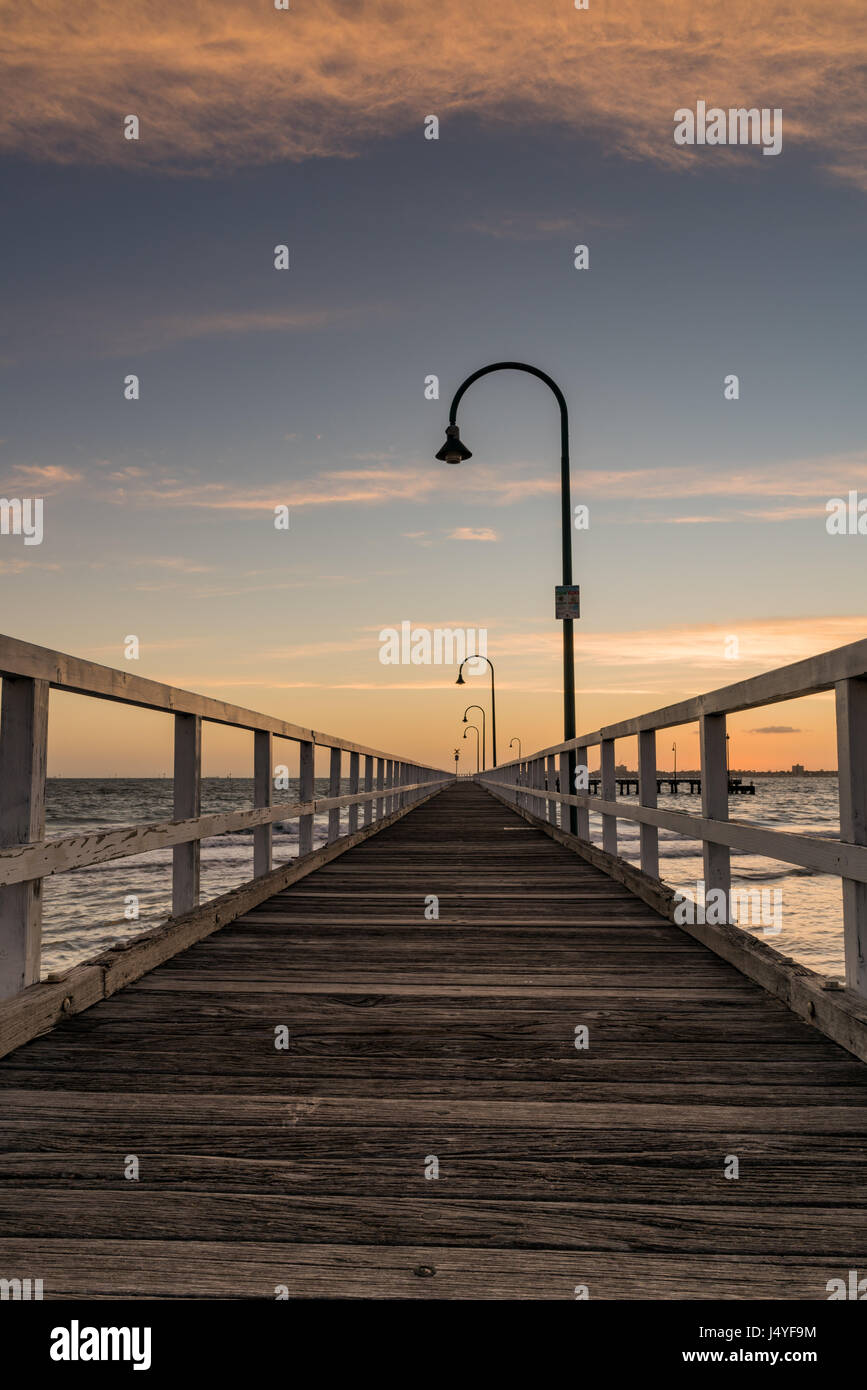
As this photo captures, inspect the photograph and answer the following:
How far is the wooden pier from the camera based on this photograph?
5.86 feet

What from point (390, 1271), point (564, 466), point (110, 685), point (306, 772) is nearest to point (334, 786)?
point (306, 772)

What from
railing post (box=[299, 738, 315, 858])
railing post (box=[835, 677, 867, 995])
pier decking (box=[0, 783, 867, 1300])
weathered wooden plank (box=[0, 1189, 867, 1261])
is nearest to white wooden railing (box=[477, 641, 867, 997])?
railing post (box=[835, 677, 867, 995])

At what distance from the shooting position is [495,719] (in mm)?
43250

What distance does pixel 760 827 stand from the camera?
11.5ft

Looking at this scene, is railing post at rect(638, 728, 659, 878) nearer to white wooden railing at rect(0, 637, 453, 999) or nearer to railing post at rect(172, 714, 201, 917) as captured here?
white wooden railing at rect(0, 637, 453, 999)

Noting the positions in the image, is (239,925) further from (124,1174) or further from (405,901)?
(124,1174)

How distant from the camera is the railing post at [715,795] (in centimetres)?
441

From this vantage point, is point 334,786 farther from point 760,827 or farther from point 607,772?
point 760,827

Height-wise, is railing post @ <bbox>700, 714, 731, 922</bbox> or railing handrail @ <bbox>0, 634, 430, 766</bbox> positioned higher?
railing handrail @ <bbox>0, 634, 430, 766</bbox>

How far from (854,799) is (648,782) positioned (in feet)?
9.73

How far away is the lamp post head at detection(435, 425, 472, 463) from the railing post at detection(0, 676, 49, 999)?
10576 millimetres
